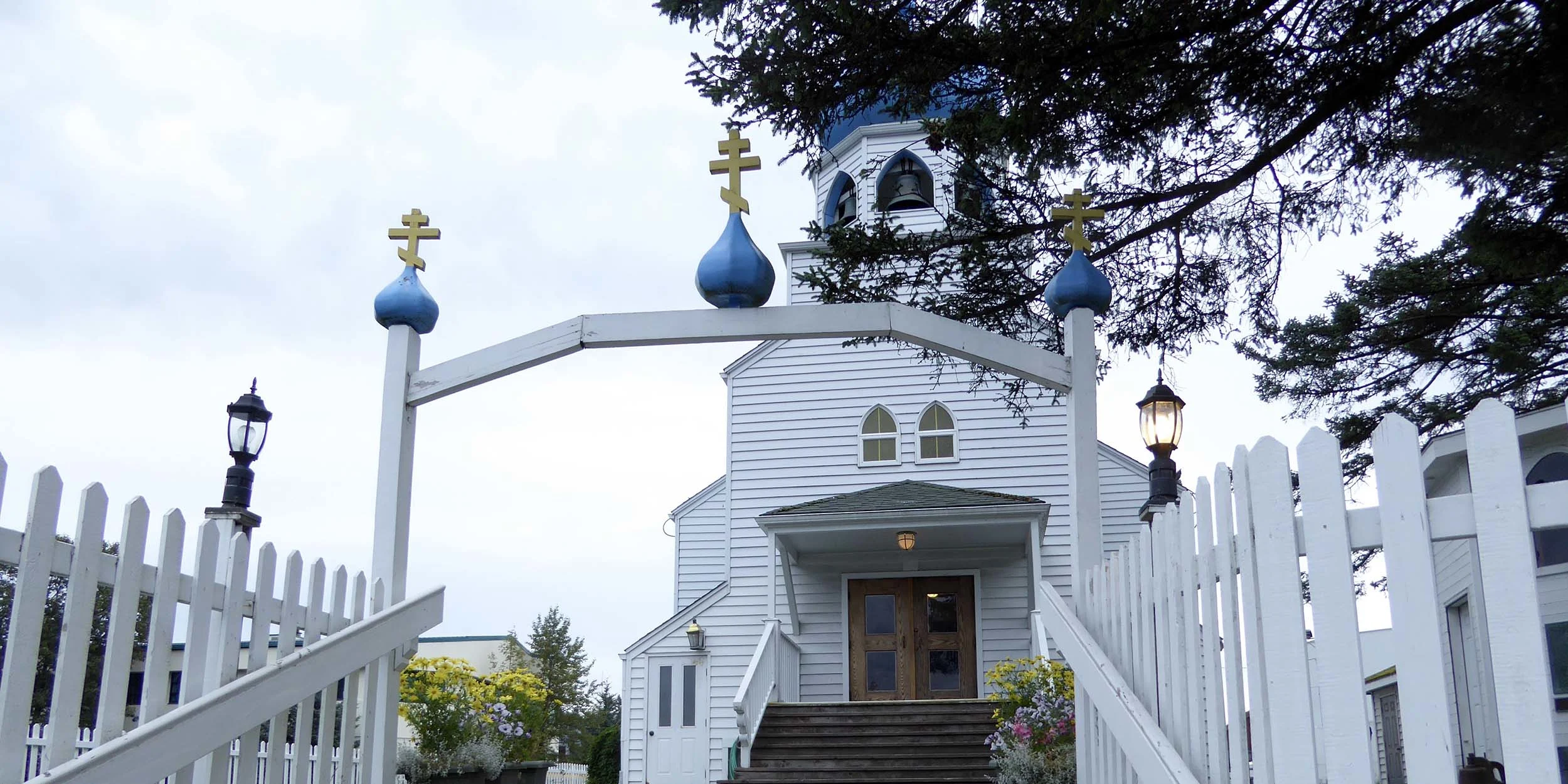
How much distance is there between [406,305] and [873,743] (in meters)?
7.27

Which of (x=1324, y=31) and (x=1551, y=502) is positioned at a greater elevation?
(x=1324, y=31)

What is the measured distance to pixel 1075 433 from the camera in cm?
470

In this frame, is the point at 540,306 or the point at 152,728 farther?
the point at 540,306

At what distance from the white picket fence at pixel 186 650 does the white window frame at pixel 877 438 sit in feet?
38.0

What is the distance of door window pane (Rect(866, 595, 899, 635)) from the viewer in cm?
1496

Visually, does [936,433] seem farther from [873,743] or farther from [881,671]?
[873,743]

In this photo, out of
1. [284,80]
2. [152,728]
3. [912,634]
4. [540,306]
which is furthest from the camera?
[540,306]

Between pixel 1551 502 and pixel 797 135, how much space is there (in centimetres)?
456

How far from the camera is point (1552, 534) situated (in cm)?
1034

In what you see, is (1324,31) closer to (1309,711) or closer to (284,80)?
(1309,711)

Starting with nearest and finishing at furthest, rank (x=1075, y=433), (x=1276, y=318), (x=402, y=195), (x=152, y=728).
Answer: (x=152, y=728) < (x=1075, y=433) < (x=1276, y=318) < (x=402, y=195)

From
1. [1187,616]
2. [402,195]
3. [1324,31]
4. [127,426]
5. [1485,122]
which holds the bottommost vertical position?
[1187,616]

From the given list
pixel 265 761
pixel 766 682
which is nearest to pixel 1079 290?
pixel 265 761

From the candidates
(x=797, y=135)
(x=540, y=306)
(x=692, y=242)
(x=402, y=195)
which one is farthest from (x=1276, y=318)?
(x=540, y=306)
